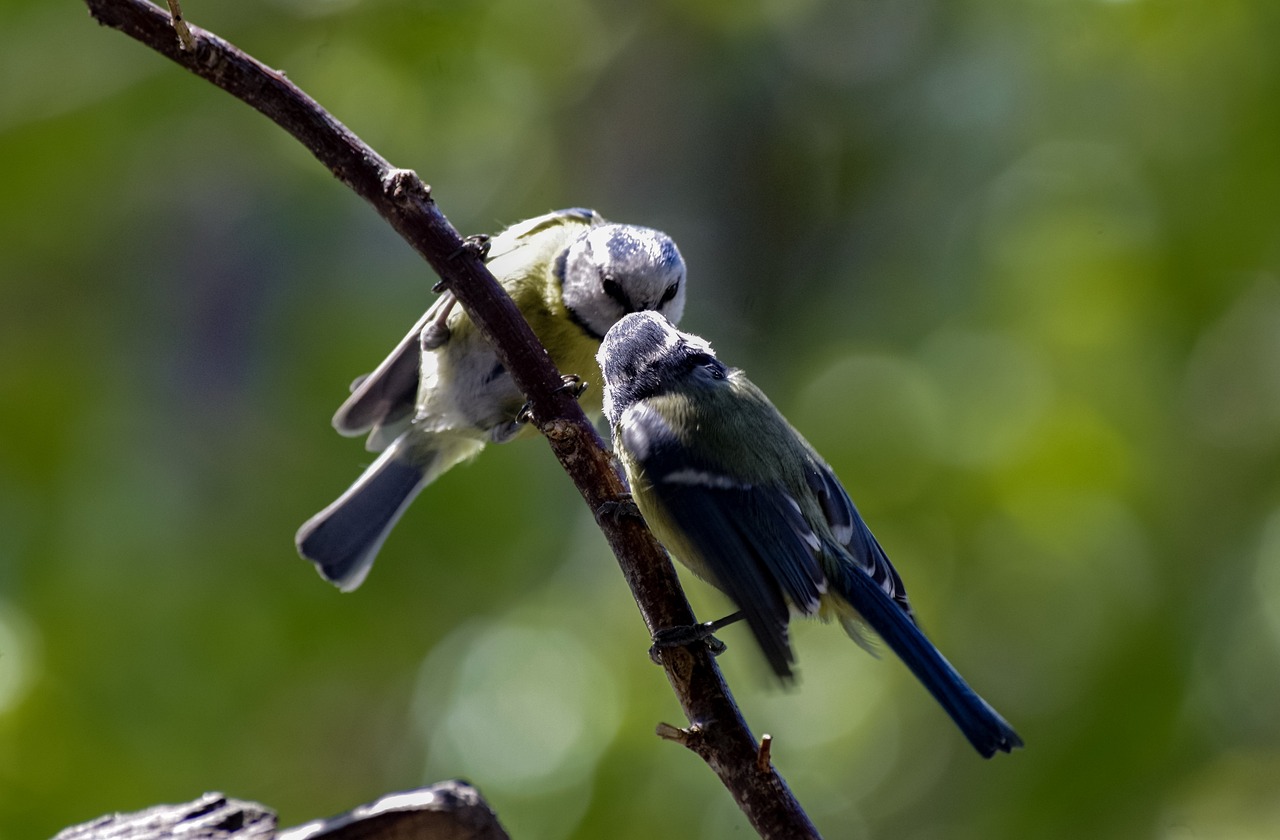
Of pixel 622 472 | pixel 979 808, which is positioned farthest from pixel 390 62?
pixel 979 808

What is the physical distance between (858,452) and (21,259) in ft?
6.41

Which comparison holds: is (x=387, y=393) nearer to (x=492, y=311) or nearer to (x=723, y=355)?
(x=492, y=311)

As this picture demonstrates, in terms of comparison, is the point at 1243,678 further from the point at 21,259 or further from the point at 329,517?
the point at 21,259

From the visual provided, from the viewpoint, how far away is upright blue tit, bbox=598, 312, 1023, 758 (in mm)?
1430

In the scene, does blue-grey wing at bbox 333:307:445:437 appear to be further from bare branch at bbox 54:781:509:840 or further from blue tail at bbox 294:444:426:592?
bare branch at bbox 54:781:509:840

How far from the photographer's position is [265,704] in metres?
2.63

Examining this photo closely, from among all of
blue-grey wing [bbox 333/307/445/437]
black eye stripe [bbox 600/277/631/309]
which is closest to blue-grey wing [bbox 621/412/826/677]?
black eye stripe [bbox 600/277/631/309]

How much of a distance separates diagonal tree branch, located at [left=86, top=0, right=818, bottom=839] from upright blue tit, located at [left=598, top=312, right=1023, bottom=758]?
0.07 metres

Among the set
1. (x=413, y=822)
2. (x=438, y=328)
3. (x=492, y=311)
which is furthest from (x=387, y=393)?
(x=413, y=822)

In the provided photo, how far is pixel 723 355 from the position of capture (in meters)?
2.99

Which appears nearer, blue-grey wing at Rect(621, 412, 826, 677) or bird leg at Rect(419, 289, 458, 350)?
blue-grey wing at Rect(621, 412, 826, 677)

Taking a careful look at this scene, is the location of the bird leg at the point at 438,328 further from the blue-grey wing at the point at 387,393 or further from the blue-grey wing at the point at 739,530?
the blue-grey wing at the point at 739,530

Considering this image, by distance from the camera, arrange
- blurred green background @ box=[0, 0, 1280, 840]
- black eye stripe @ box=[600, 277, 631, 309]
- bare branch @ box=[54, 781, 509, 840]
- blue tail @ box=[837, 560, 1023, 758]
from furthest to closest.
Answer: blurred green background @ box=[0, 0, 1280, 840]
black eye stripe @ box=[600, 277, 631, 309]
blue tail @ box=[837, 560, 1023, 758]
bare branch @ box=[54, 781, 509, 840]

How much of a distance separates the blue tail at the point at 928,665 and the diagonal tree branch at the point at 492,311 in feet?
0.73
